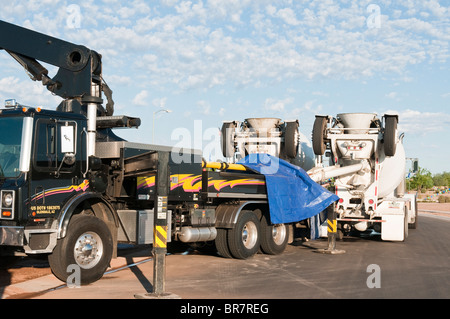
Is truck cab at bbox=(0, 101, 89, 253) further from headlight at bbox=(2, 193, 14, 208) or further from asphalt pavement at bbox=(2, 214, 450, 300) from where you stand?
asphalt pavement at bbox=(2, 214, 450, 300)

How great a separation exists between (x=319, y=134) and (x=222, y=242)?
18.6 feet

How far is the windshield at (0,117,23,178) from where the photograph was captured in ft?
28.1

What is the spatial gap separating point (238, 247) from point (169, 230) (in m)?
2.07

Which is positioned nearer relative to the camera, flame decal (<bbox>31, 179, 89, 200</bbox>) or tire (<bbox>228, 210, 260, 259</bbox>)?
flame decal (<bbox>31, 179, 89, 200</bbox>)

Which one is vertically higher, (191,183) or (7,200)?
(191,183)

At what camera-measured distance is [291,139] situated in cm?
1645

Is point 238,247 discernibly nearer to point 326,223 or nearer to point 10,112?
point 326,223

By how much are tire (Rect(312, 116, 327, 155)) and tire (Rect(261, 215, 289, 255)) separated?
11.4ft

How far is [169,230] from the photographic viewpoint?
11.1 m

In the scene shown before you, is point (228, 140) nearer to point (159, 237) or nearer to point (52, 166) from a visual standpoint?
point (52, 166)

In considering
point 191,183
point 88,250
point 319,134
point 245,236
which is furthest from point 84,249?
point 319,134

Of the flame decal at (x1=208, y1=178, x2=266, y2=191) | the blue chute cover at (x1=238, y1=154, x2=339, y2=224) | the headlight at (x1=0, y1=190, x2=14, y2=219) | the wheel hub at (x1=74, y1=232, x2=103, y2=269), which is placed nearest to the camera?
the headlight at (x1=0, y1=190, x2=14, y2=219)

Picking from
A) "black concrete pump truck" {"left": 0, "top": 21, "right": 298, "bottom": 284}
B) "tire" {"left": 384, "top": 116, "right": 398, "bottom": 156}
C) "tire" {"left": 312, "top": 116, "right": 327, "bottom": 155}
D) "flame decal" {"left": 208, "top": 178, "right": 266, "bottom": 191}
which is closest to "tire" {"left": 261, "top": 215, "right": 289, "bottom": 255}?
"black concrete pump truck" {"left": 0, "top": 21, "right": 298, "bottom": 284}

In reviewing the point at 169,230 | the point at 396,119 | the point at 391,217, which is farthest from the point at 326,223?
the point at 169,230
